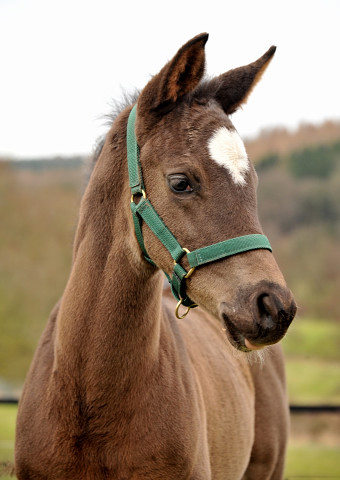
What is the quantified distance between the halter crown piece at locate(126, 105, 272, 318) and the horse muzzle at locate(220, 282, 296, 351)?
25 cm

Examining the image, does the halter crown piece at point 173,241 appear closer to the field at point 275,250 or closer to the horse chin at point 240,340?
the horse chin at point 240,340

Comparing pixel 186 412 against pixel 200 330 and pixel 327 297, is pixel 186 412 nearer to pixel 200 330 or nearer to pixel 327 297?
pixel 200 330

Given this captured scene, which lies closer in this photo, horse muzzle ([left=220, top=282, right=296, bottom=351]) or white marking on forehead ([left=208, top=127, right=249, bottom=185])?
horse muzzle ([left=220, top=282, right=296, bottom=351])

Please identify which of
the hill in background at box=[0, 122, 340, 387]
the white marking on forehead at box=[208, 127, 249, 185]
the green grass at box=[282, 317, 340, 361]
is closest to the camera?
the white marking on forehead at box=[208, 127, 249, 185]

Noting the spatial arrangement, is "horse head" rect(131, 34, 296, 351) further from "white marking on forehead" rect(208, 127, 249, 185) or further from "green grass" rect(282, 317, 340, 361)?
"green grass" rect(282, 317, 340, 361)

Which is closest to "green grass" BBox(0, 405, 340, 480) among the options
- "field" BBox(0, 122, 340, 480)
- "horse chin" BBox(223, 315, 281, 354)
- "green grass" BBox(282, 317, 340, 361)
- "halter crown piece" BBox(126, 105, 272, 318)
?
"field" BBox(0, 122, 340, 480)

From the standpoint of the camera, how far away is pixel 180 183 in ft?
10.0

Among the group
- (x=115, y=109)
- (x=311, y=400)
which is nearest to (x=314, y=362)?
(x=311, y=400)

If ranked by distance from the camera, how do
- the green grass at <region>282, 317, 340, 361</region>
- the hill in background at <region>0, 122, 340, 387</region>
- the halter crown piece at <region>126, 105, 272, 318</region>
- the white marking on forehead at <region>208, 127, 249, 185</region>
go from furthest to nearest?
the green grass at <region>282, 317, 340, 361</region>, the hill in background at <region>0, 122, 340, 387</region>, the white marking on forehead at <region>208, 127, 249, 185</region>, the halter crown piece at <region>126, 105, 272, 318</region>

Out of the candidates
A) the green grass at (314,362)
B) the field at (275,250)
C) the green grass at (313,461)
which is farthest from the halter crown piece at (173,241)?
the green grass at (314,362)

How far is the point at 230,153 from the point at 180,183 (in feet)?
1.02

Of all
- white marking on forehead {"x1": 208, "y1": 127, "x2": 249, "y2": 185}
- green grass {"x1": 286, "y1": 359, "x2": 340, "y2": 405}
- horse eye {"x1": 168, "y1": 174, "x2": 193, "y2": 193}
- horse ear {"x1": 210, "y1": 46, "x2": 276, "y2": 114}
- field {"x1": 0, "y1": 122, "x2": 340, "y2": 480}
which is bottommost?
green grass {"x1": 286, "y1": 359, "x2": 340, "y2": 405}

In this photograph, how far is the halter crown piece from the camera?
287 cm

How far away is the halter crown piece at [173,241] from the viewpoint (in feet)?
9.43
